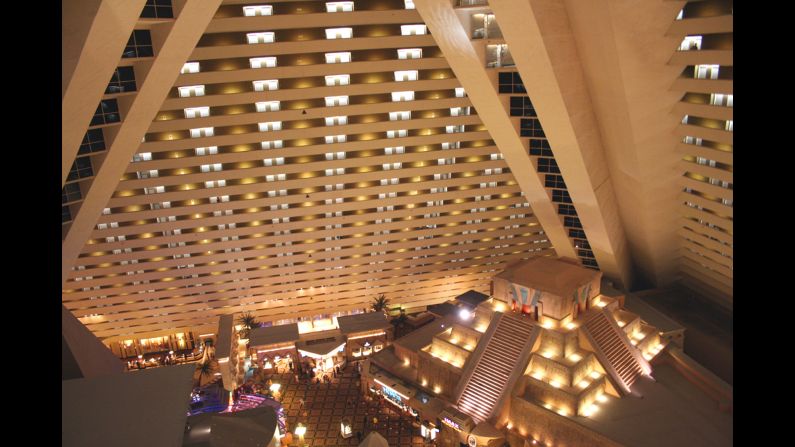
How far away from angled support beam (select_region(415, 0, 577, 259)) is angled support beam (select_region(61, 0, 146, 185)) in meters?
13.0

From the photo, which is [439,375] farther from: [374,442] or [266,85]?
[266,85]

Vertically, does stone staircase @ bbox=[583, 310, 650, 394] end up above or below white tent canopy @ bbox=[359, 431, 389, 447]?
above

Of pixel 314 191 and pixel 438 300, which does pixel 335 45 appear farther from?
pixel 438 300

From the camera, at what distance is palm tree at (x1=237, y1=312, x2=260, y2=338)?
39.7m

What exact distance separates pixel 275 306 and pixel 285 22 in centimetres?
2055

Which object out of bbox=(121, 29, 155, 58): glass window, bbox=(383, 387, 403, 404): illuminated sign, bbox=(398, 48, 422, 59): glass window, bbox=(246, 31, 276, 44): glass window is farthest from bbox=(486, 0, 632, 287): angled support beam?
bbox=(121, 29, 155, 58): glass window

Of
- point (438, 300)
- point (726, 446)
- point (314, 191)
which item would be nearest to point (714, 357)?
point (726, 446)

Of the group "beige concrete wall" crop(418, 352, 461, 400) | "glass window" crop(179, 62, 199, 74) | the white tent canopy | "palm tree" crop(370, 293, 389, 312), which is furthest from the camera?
"palm tree" crop(370, 293, 389, 312)

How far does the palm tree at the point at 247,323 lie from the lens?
3966cm

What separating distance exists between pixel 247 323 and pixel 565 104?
26284 mm

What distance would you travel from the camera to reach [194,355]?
41.2 m

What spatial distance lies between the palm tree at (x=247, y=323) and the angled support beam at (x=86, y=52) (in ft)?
69.4

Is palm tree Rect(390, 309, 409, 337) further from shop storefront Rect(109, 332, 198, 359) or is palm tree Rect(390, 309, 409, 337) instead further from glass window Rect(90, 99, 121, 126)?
glass window Rect(90, 99, 121, 126)

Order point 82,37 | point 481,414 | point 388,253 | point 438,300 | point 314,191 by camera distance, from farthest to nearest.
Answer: point 438,300 → point 388,253 → point 314,191 → point 481,414 → point 82,37
